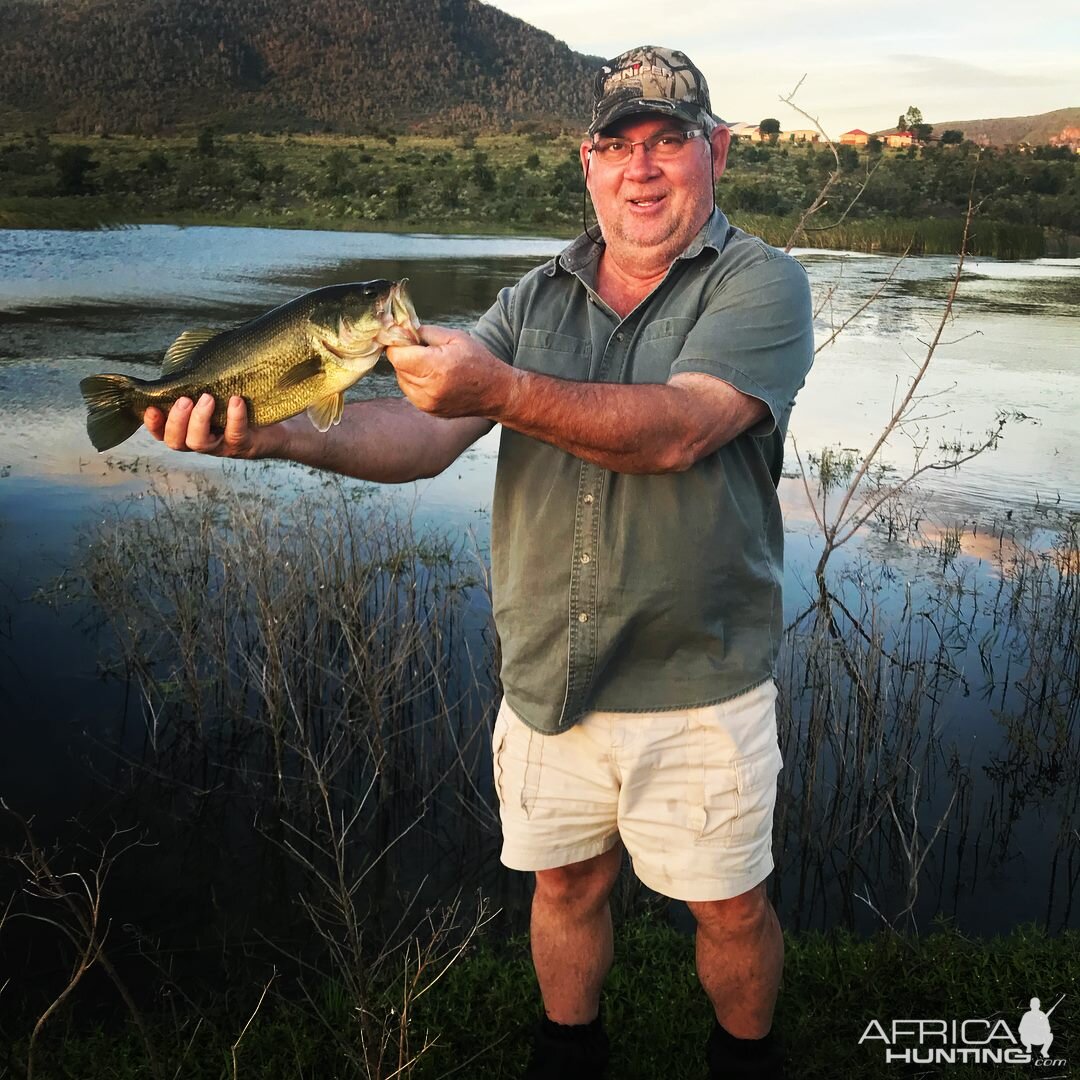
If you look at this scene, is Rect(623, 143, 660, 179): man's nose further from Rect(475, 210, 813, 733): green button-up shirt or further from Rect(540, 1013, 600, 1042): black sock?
Rect(540, 1013, 600, 1042): black sock

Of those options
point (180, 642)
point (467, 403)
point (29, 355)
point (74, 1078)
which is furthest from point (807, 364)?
point (29, 355)

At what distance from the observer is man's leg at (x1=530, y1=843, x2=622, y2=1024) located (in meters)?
3.56

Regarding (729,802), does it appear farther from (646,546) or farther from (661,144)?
(661,144)

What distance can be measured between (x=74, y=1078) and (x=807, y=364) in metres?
3.63

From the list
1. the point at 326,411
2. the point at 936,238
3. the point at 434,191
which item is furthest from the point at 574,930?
the point at 434,191

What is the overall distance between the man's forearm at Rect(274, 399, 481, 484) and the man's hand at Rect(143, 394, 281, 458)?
14 cm

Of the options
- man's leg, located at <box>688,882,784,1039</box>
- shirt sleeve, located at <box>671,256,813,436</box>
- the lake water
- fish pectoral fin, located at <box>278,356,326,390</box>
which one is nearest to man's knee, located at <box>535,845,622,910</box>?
man's leg, located at <box>688,882,784,1039</box>

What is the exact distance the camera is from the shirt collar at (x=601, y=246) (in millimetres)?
3244

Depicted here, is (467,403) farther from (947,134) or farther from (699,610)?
(947,134)

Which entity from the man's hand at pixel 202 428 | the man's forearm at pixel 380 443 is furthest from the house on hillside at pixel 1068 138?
the man's hand at pixel 202 428

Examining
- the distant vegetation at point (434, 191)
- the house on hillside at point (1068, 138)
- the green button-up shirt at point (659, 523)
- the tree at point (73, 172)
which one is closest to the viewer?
Result: the green button-up shirt at point (659, 523)

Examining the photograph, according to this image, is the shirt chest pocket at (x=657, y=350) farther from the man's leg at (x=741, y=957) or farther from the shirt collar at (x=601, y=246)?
the man's leg at (x=741, y=957)

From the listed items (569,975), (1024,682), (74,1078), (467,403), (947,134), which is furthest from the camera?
(947,134)

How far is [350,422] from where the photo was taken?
331cm
